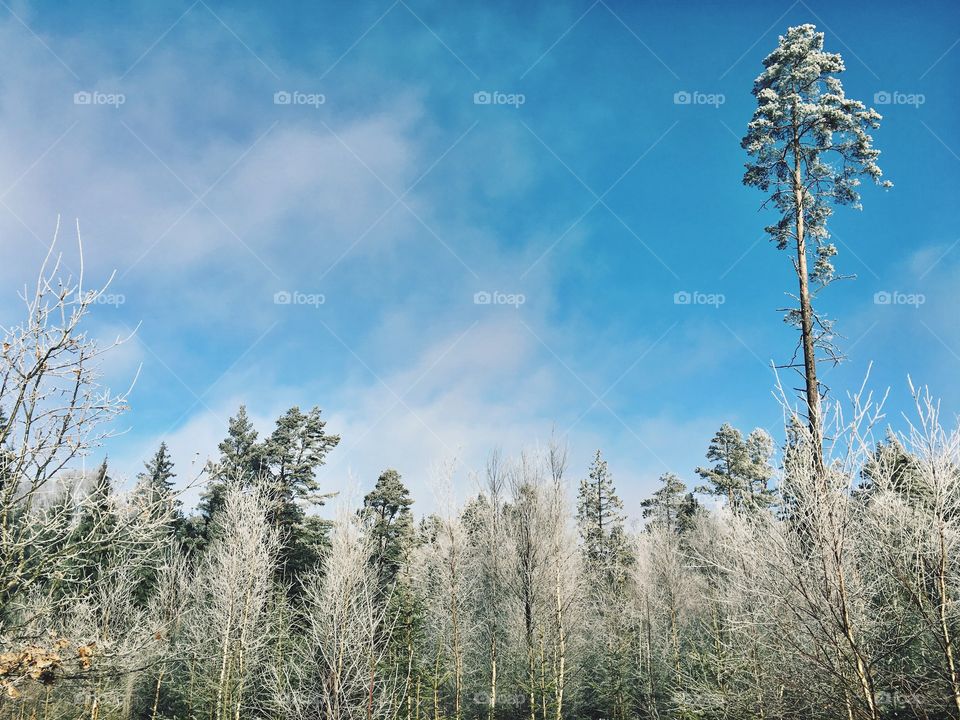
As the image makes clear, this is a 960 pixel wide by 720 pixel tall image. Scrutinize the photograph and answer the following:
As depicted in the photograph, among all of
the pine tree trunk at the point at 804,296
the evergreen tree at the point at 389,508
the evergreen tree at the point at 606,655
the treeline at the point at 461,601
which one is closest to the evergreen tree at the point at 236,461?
the treeline at the point at 461,601

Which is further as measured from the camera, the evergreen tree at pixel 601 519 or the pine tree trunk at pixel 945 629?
the evergreen tree at pixel 601 519

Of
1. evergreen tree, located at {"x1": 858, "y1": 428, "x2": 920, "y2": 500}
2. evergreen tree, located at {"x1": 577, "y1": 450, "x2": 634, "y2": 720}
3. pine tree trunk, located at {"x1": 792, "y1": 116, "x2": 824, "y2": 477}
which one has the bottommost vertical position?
evergreen tree, located at {"x1": 577, "y1": 450, "x2": 634, "y2": 720}

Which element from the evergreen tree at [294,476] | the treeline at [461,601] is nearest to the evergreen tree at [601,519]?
the treeline at [461,601]

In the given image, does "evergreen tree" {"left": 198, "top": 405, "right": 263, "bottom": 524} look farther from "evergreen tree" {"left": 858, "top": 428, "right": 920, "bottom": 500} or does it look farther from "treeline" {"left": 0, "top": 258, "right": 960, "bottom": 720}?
"evergreen tree" {"left": 858, "top": 428, "right": 920, "bottom": 500}

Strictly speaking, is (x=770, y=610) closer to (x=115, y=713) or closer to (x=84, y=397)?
(x=84, y=397)

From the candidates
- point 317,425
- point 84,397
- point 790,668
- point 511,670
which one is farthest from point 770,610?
point 317,425

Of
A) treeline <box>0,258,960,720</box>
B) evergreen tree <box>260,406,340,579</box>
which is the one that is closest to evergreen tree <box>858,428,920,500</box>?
treeline <box>0,258,960,720</box>

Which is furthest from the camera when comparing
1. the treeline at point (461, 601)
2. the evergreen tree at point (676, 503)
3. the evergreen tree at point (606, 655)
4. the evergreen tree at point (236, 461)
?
the evergreen tree at point (676, 503)

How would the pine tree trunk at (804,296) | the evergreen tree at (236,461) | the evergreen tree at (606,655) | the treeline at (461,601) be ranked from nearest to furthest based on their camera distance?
the treeline at (461,601)
the pine tree trunk at (804,296)
the evergreen tree at (606,655)
the evergreen tree at (236,461)

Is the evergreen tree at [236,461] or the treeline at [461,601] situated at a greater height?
the evergreen tree at [236,461]

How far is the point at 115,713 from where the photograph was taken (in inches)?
838

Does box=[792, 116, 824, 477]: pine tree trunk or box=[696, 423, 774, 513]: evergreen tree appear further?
box=[696, 423, 774, 513]: evergreen tree

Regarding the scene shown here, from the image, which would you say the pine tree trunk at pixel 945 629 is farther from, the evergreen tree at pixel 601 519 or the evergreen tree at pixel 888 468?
the evergreen tree at pixel 601 519

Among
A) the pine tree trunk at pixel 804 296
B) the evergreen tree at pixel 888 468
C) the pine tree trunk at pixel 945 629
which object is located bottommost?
the pine tree trunk at pixel 945 629
